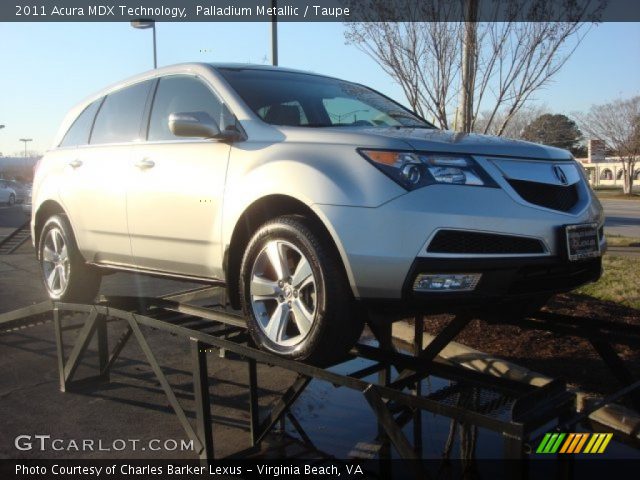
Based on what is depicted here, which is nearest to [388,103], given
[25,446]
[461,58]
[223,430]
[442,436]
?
[442,436]

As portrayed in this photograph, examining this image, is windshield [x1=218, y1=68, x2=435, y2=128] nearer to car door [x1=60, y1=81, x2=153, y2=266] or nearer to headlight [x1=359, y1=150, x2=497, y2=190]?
headlight [x1=359, y1=150, x2=497, y2=190]

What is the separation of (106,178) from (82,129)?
979 millimetres

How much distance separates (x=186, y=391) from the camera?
5512 mm

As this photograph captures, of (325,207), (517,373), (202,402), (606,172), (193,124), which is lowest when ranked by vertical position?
(606,172)

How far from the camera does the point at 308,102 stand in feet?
13.5

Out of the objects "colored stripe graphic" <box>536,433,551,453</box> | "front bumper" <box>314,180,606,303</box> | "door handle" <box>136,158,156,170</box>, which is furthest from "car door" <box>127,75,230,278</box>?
"colored stripe graphic" <box>536,433,551,453</box>

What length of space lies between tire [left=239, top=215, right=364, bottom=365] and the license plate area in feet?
3.51

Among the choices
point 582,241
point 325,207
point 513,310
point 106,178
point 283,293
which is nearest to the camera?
point 325,207

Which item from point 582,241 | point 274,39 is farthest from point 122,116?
point 274,39

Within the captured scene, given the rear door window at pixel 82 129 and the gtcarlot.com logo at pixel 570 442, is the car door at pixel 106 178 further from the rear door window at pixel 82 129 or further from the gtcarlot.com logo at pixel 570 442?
the gtcarlot.com logo at pixel 570 442

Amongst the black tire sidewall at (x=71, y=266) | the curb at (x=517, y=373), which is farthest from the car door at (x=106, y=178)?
the curb at (x=517, y=373)

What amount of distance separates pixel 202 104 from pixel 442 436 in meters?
2.70

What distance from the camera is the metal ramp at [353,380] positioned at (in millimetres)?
2767

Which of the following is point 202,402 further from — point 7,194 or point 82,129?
point 7,194
